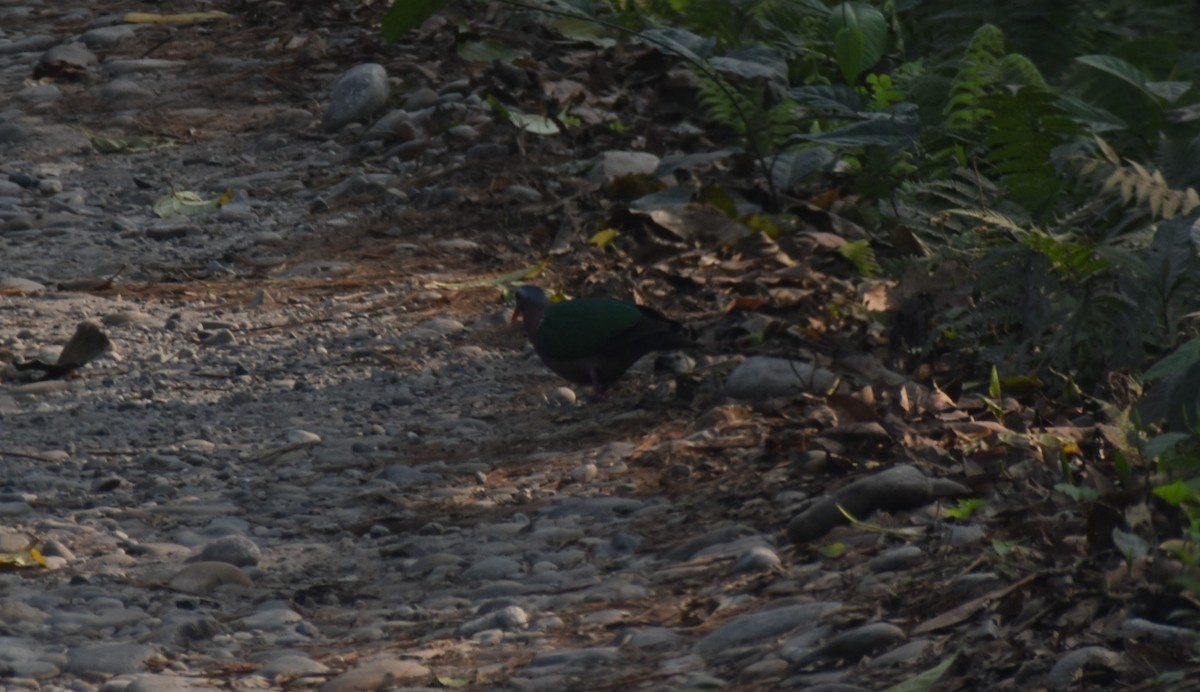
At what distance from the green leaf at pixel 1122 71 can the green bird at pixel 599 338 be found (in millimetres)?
1511

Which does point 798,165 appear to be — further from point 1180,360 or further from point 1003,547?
point 1003,547

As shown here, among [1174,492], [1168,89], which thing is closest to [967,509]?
[1174,492]

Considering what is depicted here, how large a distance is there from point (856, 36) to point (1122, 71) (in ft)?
4.59

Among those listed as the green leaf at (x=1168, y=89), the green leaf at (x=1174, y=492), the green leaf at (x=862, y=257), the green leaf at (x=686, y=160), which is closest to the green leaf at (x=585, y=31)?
the green leaf at (x=686, y=160)

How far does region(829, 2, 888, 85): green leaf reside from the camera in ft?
20.4

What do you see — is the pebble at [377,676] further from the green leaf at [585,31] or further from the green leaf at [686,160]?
the green leaf at [585,31]

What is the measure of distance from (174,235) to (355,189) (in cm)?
76

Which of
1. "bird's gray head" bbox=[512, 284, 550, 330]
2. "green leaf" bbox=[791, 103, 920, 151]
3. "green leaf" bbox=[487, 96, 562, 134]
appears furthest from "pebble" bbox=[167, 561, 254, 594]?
"green leaf" bbox=[487, 96, 562, 134]

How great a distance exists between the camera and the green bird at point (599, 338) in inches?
188

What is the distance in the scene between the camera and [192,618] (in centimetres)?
361

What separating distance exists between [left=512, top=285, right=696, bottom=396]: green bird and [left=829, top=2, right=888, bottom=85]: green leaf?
5.82 ft

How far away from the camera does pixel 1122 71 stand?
200 inches

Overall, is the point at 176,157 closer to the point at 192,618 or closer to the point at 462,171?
the point at 462,171

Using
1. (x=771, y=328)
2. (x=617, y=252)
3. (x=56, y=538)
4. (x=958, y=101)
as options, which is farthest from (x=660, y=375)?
(x=56, y=538)
